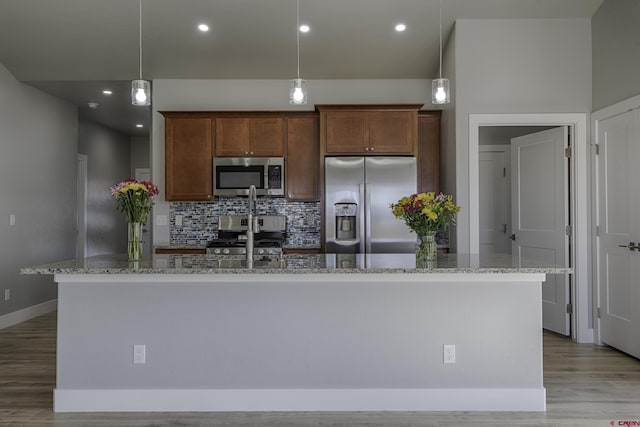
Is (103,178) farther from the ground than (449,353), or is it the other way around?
(103,178)

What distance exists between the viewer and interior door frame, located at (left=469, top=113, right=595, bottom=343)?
14.2 ft

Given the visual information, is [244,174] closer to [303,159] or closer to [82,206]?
[303,159]

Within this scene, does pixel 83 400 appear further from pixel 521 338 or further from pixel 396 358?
pixel 521 338

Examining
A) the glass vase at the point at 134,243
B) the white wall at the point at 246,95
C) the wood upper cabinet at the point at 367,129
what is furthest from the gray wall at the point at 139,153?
the glass vase at the point at 134,243

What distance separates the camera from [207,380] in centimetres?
279

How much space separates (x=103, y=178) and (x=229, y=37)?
449 centimetres

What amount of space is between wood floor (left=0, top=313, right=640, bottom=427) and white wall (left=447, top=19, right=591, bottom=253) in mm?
2321

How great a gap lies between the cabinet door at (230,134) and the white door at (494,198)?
3249 mm

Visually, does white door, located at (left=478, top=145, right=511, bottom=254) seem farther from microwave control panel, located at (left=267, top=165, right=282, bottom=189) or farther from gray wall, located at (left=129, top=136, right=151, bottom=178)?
gray wall, located at (left=129, top=136, right=151, bottom=178)

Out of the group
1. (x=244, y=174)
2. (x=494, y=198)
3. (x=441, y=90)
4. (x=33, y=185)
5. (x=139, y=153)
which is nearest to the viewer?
(x=441, y=90)

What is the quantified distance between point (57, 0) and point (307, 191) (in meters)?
2.91

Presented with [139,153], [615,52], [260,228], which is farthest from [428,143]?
[139,153]

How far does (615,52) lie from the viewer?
156 inches

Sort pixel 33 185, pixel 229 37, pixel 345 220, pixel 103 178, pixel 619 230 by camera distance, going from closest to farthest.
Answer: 1. pixel 619 230
2. pixel 229 37
3. pixel 345 220
4. pixel 33 185
5. pixel 103 178
